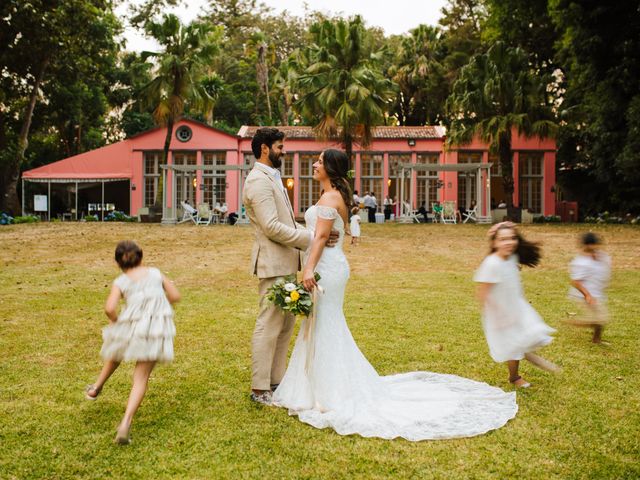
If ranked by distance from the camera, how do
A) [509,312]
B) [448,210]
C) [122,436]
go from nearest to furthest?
[122,436], [509,312], [448,210]

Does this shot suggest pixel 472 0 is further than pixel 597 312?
Yes

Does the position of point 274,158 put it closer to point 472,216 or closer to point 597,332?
point 597,332

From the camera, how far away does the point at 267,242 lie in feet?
14.4

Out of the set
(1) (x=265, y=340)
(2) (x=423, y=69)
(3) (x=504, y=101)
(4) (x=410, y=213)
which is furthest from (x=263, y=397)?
(2) (x=423, y=69)

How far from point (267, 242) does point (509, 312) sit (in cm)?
191

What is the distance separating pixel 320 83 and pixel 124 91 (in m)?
18.2

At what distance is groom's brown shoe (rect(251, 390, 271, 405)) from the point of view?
438 centimetres

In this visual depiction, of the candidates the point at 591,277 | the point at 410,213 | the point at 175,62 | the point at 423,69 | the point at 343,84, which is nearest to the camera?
the point at 591,277

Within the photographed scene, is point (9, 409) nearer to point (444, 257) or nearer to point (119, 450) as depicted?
point (119, 450)

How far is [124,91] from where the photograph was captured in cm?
3772

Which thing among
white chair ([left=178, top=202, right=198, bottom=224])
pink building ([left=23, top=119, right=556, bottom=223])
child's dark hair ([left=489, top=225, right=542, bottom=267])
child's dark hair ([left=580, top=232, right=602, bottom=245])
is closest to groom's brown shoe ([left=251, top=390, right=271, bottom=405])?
child's dark hair ([left=489, top=225, right=542, bottom=267])

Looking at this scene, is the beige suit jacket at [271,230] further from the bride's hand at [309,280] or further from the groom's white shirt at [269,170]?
the bride's hand at [309,280]

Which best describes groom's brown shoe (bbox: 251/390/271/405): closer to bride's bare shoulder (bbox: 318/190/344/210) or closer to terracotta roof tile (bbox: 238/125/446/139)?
bride's bare shoulder (bbox: 318/190/344/210)

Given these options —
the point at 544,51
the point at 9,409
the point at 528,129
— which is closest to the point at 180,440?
the point at 9,409
